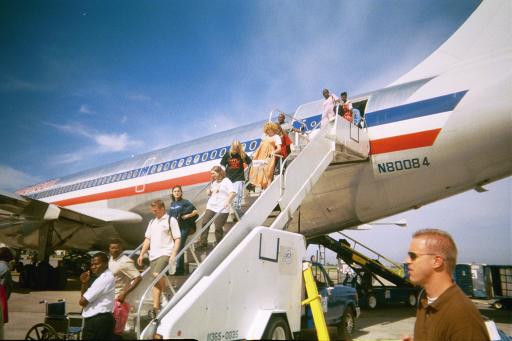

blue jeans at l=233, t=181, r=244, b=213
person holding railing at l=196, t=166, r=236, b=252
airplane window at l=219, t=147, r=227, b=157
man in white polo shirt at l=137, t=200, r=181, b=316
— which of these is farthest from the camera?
airplane window at l=219, t=147, r=227, b=157

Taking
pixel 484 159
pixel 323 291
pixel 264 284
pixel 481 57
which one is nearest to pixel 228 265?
pixel 264 284

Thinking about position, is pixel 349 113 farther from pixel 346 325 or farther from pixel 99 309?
pixel 99 309

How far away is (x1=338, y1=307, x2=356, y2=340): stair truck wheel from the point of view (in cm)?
790

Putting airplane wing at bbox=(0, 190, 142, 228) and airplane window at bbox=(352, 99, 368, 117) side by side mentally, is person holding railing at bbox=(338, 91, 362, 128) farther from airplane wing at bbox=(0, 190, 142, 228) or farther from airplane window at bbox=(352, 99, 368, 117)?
airplane wing at bbox=(0, 190, 142, 228)

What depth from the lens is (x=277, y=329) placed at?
16.1 feet

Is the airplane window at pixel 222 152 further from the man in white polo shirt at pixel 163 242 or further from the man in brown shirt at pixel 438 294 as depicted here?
the man in brown shirt at pixel 438 294

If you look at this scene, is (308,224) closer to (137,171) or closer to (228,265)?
(228,265)

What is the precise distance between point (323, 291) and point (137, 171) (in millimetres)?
8400

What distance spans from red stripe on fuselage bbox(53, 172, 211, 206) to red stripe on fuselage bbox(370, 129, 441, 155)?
4.69 metres

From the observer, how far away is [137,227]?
12875 millimetres

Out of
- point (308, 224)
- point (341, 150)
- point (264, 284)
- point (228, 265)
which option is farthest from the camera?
point (308, 224)

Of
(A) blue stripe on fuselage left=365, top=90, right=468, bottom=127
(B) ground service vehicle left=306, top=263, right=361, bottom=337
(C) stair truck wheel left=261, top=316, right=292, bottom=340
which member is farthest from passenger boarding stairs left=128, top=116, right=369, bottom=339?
(B) ground service vehicle left=306, top=263, right=361, bottom=337

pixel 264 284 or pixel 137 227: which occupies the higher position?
pixel 137 227

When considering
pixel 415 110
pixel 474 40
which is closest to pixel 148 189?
pixel 415 110
